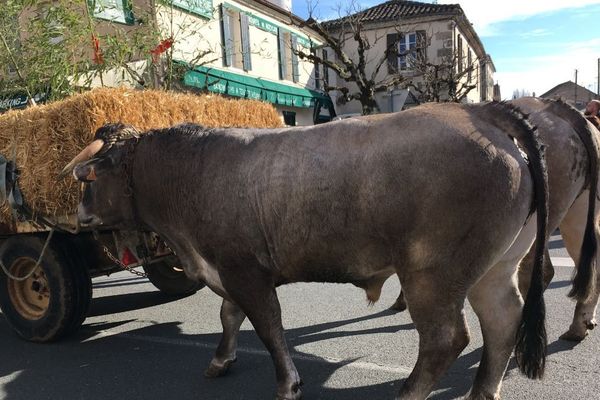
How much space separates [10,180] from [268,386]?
3.01 m

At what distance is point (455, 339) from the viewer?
285 cm

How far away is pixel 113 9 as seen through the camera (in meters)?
8.16

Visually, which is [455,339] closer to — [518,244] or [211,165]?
[518,244]

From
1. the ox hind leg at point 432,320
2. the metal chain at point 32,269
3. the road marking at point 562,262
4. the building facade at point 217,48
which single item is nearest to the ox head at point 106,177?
the metal chain at point 32,269

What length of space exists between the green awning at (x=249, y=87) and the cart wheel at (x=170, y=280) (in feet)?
21.6

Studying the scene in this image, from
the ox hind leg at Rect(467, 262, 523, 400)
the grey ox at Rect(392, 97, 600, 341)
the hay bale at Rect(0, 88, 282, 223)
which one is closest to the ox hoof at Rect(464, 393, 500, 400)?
the ox hind leg at Rect(467, 262, 523, 400)

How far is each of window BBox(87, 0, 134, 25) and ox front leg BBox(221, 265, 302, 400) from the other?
5.33 m

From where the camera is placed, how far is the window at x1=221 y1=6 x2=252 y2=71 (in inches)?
666

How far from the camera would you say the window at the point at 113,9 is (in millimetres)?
7189

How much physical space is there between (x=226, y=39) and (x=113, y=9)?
8964 millimetres

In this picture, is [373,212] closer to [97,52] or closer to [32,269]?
[32,269]

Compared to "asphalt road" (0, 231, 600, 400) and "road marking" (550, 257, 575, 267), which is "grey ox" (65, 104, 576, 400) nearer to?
"asphalt road" (0, 231, 600, 400)

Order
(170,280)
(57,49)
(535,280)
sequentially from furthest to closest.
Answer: (57,49), (170,280), (535,280)

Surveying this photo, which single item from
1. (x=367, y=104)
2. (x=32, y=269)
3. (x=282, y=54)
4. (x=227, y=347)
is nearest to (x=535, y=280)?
(x=227, y=347)
